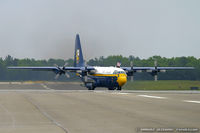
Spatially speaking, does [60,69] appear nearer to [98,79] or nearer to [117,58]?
[98,79]

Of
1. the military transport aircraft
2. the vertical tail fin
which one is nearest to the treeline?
the vertical tail fin

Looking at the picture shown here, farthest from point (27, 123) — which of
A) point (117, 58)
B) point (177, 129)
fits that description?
point (117, 58)

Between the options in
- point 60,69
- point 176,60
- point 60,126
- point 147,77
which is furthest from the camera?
point 176,60

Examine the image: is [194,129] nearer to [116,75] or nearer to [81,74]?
[116,75]

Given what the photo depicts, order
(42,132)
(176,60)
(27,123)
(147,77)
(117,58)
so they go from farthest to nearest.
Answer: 1. (117,58)
2. (176,60)
3. (147,77)
4. (27,123)
5. (42,132)

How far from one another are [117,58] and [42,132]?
584ft

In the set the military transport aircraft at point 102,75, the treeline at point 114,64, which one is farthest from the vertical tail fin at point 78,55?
the treeline at point 114,64

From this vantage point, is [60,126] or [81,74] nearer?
[60,126]

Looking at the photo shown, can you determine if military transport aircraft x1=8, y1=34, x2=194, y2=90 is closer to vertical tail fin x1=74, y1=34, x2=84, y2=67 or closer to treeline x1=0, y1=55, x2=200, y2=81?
vertical tail fin x1=74, y1=34, x2=84, y2=67

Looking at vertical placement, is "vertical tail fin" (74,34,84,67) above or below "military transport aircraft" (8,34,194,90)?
above

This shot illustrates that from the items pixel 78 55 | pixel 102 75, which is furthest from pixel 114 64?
pixel 102 75

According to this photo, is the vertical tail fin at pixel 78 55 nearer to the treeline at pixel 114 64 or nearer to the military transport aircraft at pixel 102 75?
the military transport aircraft at pixel 102 75

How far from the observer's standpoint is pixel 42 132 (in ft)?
38.9

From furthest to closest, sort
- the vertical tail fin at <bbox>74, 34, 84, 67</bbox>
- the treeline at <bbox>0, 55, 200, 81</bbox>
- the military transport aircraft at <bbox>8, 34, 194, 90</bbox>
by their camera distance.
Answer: the treeline at <bbox>0, 55, 200, 81</bbox>, the vertical tail fin at <bbox>74, 34, 84, 67</bbox>, the military transport aircraft at <bbox>8, 34, 194, 90</bbox>
